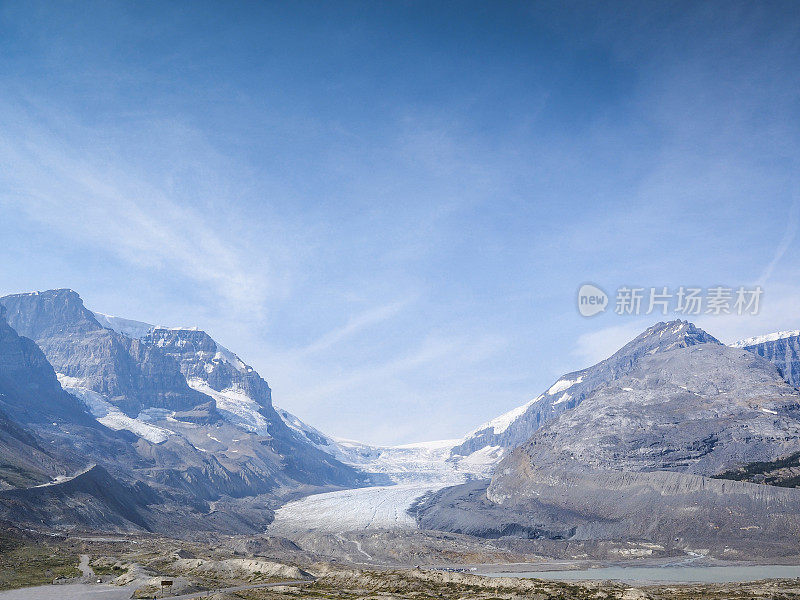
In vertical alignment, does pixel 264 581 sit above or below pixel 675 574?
above

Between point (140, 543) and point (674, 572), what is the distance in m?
150

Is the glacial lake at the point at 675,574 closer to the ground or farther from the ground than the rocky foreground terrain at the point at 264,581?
closer to the ground

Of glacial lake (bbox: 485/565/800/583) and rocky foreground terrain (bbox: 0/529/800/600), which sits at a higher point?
rocky foreground terrain (bbox: 0/529/800/600)

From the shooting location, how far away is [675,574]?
15538cm

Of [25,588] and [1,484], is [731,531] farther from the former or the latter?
[1,484]

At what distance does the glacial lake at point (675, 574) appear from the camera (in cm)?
14325

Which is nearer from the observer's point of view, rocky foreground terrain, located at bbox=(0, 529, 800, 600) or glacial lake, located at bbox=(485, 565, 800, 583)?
rocky foreground terrain, located at bbox=(0, 529, 800, 600)

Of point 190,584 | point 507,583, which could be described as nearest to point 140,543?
point 190,584

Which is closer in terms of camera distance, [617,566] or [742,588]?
[742,588]

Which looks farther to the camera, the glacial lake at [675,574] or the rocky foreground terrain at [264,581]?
the glacial lake at [675,574]

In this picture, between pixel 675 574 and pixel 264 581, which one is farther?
pixel 675 574

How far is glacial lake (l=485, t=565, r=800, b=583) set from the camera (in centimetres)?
14325

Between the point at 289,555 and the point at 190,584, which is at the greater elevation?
the point at 190,584

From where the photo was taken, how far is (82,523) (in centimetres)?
18325
